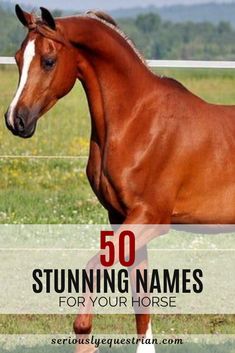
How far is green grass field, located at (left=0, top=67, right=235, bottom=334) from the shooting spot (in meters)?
6.77

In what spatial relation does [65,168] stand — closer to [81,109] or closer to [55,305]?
[81,109]

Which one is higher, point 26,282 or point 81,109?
point 26,282

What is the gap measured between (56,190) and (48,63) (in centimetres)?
465

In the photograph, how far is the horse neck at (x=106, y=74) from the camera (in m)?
5.55

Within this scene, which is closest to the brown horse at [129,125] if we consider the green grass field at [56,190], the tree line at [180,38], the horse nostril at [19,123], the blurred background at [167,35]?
the horse nostril at [19,123]

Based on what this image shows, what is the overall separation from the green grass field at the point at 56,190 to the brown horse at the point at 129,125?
1098 mm

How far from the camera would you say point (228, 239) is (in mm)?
8734

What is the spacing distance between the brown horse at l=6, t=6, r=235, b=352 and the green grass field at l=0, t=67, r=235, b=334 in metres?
1.10

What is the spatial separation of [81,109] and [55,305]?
207 inches

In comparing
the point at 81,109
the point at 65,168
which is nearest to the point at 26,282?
the point at 65,168

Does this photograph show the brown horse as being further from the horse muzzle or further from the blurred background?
the blurred background

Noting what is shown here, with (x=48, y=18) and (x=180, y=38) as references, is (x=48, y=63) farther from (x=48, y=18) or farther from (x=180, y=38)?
(x=180, y=38)

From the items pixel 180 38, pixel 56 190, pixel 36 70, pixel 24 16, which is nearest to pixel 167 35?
pixel 180 38

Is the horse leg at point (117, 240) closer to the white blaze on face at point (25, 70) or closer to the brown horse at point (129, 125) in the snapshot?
the brown horse at point (129, 125)
